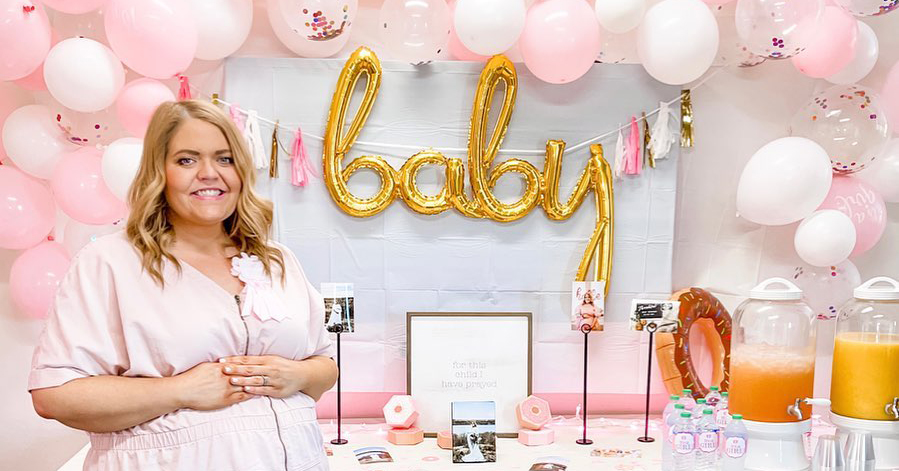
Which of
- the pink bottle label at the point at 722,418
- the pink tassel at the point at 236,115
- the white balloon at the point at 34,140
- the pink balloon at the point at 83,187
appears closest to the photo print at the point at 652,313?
the pink bottle label at the point at 722,418

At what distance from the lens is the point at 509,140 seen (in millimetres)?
2768

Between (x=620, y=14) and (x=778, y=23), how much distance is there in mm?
501

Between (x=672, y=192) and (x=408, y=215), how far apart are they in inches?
38.9

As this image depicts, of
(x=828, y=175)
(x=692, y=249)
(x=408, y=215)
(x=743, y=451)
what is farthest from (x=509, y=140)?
(x=743, y=451)

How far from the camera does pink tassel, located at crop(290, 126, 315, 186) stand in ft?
8.73

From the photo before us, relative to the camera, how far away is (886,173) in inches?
106

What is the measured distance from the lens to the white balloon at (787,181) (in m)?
2.46

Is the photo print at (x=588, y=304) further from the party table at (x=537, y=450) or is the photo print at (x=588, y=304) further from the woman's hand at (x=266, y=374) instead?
the woman's hand at (x=266, y=374)

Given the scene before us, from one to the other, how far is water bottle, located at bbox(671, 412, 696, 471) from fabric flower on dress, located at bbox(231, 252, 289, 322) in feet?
4.03

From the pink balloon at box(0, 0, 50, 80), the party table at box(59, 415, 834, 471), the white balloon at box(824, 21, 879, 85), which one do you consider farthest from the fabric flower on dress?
the white balloon at box(824, 21, 879, 85)

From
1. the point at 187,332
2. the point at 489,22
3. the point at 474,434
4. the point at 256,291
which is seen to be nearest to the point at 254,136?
the point at 489,22

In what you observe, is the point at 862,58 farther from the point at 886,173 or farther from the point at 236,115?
the point at 236,115

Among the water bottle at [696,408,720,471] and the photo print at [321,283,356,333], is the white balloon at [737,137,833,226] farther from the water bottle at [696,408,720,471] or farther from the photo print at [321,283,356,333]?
the photo print at [321,283,356,333]

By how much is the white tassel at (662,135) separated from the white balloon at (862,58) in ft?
1.95
